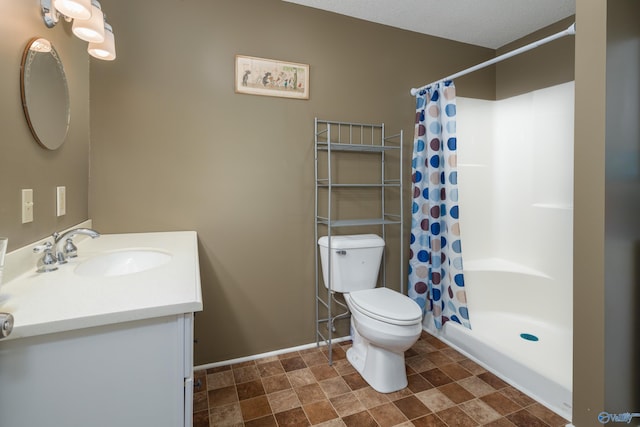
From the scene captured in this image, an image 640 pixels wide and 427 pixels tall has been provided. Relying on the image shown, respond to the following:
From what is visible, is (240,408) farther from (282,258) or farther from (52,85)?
(52,85)

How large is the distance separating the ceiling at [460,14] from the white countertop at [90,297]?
199 centimetres

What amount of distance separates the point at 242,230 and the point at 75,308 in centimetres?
128

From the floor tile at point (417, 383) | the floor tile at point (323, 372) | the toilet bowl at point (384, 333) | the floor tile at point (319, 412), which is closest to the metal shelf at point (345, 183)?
the floor tile at point (323, 372)

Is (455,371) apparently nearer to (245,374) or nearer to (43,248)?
(245,374)

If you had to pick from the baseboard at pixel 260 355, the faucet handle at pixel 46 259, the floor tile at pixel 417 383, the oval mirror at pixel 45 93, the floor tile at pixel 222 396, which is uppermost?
the oval mirror at pixel 45 93

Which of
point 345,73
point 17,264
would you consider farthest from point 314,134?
point 17,264

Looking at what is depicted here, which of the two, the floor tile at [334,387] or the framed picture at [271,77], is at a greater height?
the framed picture at [271,77]

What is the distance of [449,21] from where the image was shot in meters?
2.34

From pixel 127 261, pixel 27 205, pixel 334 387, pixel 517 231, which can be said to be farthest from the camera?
pixel 517 231

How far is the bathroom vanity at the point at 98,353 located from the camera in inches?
29.5

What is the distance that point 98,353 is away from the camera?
0.81m
